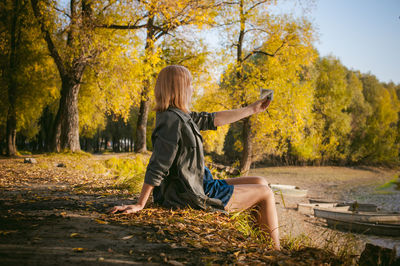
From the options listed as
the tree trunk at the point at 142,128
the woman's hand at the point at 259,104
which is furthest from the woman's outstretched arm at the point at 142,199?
the tree trunk at the point at 142,128

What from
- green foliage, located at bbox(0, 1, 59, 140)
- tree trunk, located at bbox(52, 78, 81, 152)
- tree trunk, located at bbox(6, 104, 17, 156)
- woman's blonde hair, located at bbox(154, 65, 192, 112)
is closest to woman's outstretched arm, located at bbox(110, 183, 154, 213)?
woman's blonde hair, located at bbox(154, 65, 192, 112)

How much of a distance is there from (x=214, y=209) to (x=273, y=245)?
0.67 meters

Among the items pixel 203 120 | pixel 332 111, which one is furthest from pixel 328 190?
pixel 203 120

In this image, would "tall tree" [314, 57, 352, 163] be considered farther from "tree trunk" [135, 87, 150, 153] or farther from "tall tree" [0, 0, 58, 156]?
"tall tree" [0, 0, 58, 156]

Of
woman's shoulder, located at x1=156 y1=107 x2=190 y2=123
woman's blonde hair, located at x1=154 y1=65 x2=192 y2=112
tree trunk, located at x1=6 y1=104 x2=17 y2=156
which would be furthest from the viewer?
tree trunk, located at x1=6 y1=104 x2=17 y2=156

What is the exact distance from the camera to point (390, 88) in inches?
2045

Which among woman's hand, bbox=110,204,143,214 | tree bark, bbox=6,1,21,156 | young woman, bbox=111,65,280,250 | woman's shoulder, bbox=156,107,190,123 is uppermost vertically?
tree bark, bbox=6,1,21,156

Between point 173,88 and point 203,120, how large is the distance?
627 millimetres

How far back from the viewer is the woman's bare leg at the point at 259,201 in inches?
112

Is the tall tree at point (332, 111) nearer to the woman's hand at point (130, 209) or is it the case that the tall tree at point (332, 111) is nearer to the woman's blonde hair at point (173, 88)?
the woman's blonde hair at point (173, 88)

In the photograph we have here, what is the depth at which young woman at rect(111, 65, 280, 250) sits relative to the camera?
2582 mm

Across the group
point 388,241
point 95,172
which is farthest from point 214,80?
→ point 388,241

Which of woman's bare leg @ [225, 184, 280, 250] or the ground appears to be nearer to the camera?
the ground

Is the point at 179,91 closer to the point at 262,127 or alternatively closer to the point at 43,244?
the point at 43,244
